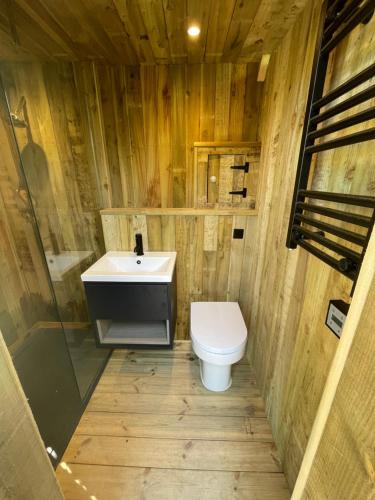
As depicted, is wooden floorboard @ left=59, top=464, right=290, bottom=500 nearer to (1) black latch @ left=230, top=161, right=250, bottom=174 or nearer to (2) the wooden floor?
(2) the wooden floor

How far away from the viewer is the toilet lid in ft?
4.44

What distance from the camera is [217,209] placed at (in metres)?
1.77

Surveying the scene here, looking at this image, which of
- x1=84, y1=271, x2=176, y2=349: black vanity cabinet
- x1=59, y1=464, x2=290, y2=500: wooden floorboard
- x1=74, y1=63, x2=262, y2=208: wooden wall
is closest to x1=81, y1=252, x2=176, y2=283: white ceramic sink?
x1=84, y1=271, x2=176, y2=349: black vanity cabinet

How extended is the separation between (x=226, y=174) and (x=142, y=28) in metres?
1.03

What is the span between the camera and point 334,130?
2.30 ft

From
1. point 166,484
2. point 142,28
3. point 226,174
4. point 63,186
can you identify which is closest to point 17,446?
point 166,484

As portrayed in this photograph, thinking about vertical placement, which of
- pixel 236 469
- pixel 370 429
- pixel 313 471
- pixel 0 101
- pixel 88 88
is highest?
pixel 88 88

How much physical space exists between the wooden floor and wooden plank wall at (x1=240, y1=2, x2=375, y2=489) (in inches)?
6.0

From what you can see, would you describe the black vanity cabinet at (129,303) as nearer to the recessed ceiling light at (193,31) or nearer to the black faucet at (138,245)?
the black faucet at (138,245)

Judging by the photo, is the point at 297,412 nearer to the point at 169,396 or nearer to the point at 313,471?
the point at 313,471

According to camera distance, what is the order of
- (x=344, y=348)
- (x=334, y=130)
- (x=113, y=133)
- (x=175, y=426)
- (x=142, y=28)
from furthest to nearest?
(x=113, y=133), (x=175, y=426), (x=142, y=28), (x=334, y=130), (x=344, y=348)

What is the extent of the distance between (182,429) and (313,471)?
109 centimetres

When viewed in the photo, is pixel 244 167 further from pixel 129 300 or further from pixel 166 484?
pixel 166 484

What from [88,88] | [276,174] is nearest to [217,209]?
[276,174]
